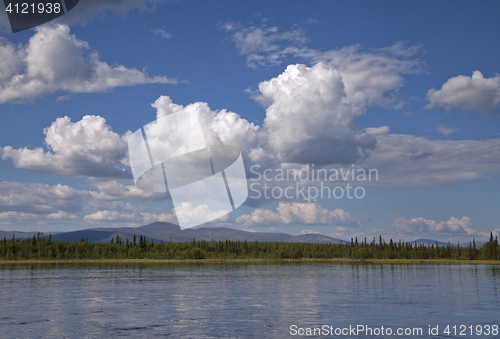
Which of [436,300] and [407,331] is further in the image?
[436,300]

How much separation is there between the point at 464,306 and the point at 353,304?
1387 centimetres

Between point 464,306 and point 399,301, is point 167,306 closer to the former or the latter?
point 399,301

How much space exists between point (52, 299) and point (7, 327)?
78.6 feet

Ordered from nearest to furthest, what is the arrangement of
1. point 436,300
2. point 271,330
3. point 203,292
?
point 271,330 → point 436,300 → point 203,292

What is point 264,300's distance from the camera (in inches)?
2379

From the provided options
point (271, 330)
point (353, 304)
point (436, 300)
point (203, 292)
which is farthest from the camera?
point (203, 292)

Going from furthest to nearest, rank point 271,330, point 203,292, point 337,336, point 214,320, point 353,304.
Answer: point 203,292
point 353,304
point 214,320
point 271,330
point 337,336

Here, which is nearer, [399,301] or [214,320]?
[214,320]

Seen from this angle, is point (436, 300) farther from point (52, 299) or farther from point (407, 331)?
point (52, 299)

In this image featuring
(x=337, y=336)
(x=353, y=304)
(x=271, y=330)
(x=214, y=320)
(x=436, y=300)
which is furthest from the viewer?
(x=436, y=300)

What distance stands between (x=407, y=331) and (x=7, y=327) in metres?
36.6

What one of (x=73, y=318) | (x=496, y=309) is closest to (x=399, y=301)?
(x=496, y=309)

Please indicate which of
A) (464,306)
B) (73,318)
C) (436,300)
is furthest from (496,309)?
(73,318)

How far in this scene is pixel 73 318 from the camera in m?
44.9
